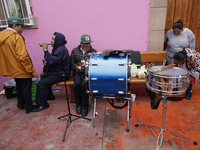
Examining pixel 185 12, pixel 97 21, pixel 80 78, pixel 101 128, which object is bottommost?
pixel 101 128

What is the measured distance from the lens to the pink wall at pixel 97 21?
368cm

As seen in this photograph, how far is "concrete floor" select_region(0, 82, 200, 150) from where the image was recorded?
A: 2357 millimetres

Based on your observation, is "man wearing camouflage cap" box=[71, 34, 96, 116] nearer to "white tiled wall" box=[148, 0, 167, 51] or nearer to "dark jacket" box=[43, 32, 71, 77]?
"dark jacket" box=[43, 32, 71, 77]

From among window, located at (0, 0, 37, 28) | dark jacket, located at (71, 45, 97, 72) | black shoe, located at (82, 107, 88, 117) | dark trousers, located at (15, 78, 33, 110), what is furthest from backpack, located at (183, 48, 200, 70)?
window, located at (0, 0, 37, 28)

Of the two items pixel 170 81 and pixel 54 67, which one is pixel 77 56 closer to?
pixel 54 67

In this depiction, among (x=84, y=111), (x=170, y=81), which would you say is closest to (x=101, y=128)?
(x=84, y=111)

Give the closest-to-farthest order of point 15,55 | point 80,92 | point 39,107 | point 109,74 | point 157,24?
point 109,74 → point 15,55 → point 80,92 → point 39,107 → point 157,24

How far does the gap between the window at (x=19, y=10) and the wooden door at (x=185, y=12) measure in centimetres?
365

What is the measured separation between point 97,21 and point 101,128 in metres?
2.65

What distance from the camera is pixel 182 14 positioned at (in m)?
4.00

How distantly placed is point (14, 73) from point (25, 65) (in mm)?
282

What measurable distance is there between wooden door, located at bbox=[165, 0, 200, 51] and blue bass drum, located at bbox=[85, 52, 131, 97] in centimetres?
250

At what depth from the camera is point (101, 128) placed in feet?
8.96

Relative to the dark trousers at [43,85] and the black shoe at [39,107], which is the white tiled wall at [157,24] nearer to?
the dark trousers at [43,85]
